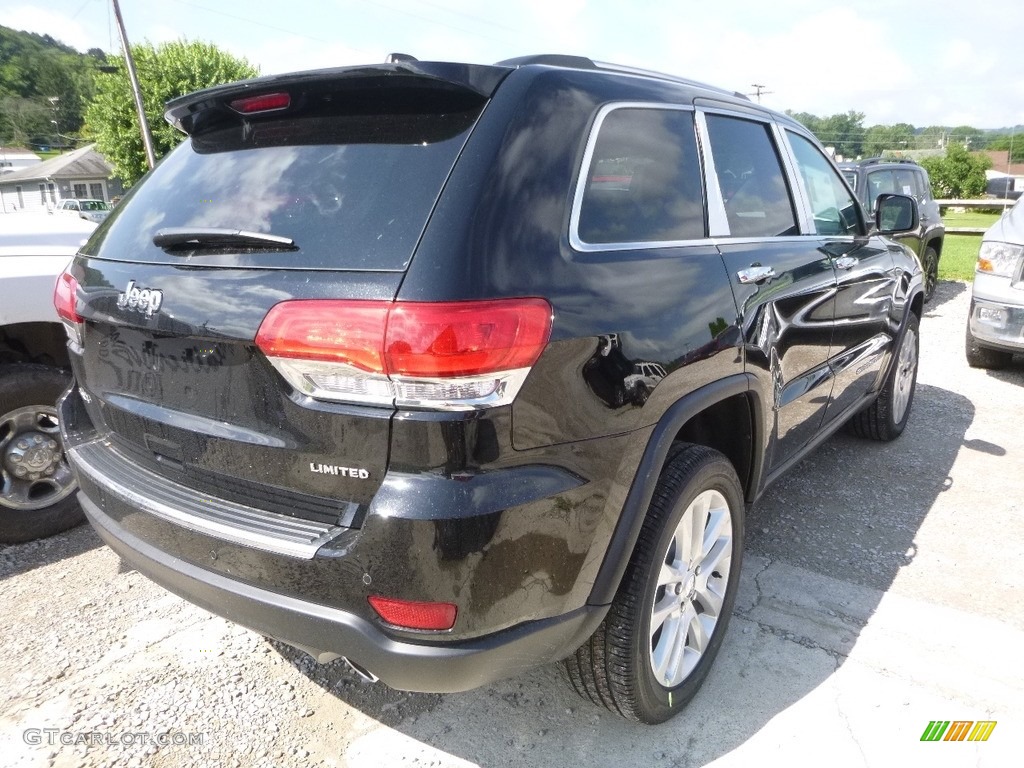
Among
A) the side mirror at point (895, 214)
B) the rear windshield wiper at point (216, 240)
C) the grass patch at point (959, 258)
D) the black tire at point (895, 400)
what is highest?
the rear windshield wiper at point (216, 240)

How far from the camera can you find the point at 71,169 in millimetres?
59281

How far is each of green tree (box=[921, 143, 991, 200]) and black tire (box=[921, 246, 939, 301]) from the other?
134 ft

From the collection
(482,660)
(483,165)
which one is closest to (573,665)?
(482,660)

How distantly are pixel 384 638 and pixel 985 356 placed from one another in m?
6.57

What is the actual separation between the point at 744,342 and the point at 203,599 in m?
1.76

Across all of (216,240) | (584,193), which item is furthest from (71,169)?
(584,193)

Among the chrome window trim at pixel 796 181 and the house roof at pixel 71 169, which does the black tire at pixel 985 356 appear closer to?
the chrome window trim at pixel 796 181

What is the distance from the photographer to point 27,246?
360 centimetres

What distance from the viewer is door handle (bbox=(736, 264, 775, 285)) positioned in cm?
248

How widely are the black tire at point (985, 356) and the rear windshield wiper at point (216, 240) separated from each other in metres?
6.39

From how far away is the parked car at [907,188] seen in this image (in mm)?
9297

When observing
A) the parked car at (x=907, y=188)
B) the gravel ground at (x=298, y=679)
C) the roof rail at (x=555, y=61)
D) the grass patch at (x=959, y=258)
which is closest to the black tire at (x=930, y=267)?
the parked car at (x=907, y=188)

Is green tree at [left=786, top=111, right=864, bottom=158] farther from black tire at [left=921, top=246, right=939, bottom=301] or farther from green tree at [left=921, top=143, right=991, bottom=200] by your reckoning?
black tire at [left=921, top=246, right=939, bottom=301]

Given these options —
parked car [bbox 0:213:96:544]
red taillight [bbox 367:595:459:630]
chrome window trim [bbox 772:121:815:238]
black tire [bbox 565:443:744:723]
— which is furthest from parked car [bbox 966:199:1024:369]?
parked car [bbox 0:213:96:544]
